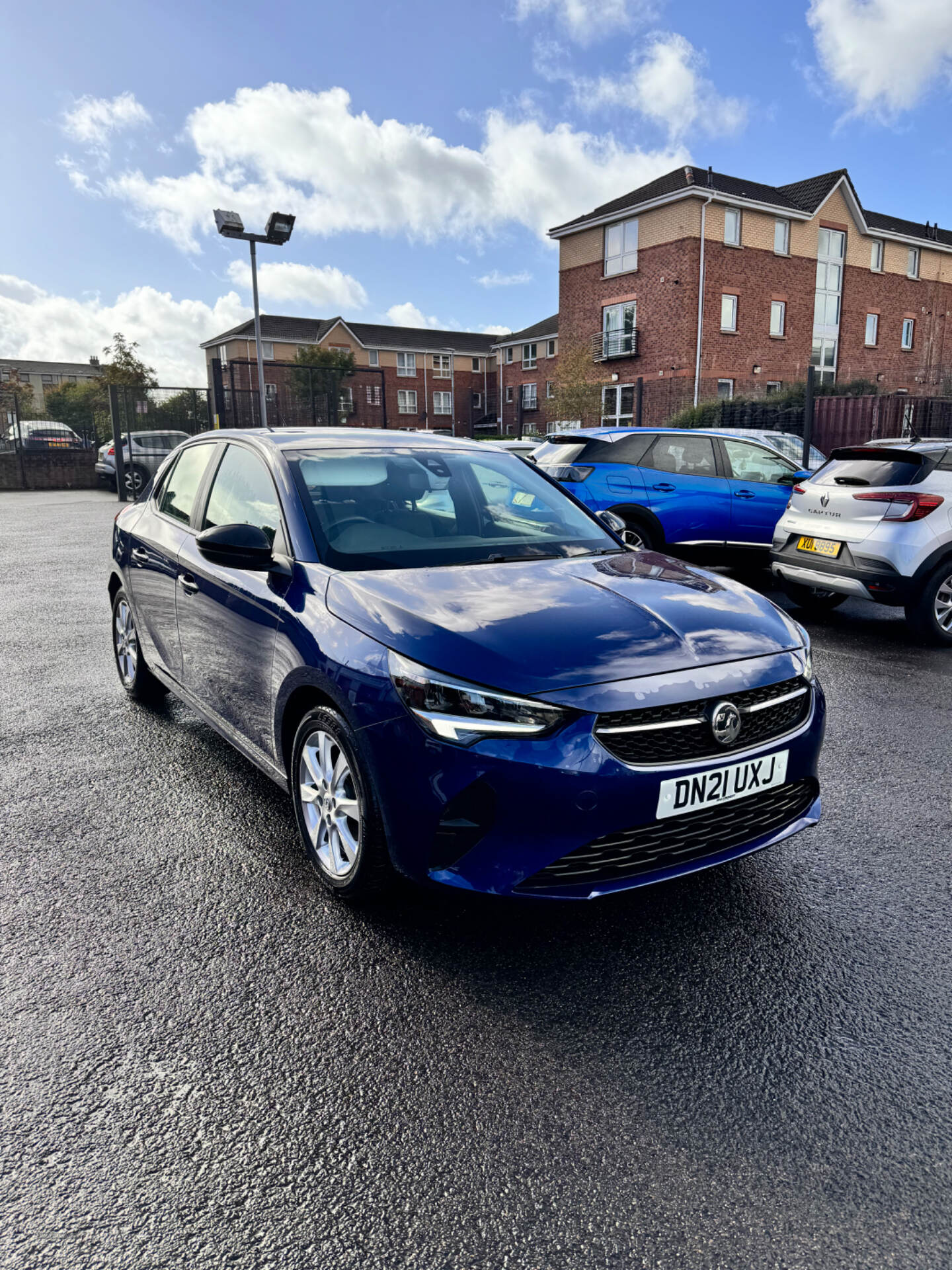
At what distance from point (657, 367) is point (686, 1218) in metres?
35.9

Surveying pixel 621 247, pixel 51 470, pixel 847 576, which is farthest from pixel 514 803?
pixel 621 247

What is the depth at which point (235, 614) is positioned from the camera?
11.9 feet

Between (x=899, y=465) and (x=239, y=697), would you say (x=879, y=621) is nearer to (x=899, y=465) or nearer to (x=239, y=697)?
(x=899, y=465)

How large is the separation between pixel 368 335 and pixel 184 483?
6635 cm

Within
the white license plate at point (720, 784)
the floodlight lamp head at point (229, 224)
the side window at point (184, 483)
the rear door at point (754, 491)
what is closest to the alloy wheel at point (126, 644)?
the side window at point (184, 483)

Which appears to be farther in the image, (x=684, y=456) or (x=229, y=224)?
(x=229, y=224)

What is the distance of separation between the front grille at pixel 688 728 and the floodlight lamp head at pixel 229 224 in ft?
56.6

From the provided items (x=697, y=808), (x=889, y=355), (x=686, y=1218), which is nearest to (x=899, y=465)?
(x=697, y=808)

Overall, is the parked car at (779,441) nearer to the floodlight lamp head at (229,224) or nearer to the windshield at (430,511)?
the windshield at (430,511)

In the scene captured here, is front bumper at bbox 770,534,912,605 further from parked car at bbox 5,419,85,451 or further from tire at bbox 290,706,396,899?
parked car at bbox 5,419,85,451

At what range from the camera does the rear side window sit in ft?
23.7

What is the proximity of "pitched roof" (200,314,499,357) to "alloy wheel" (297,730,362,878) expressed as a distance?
6316cm

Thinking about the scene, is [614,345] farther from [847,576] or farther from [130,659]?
[130,659]

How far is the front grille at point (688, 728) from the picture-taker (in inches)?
98.8
